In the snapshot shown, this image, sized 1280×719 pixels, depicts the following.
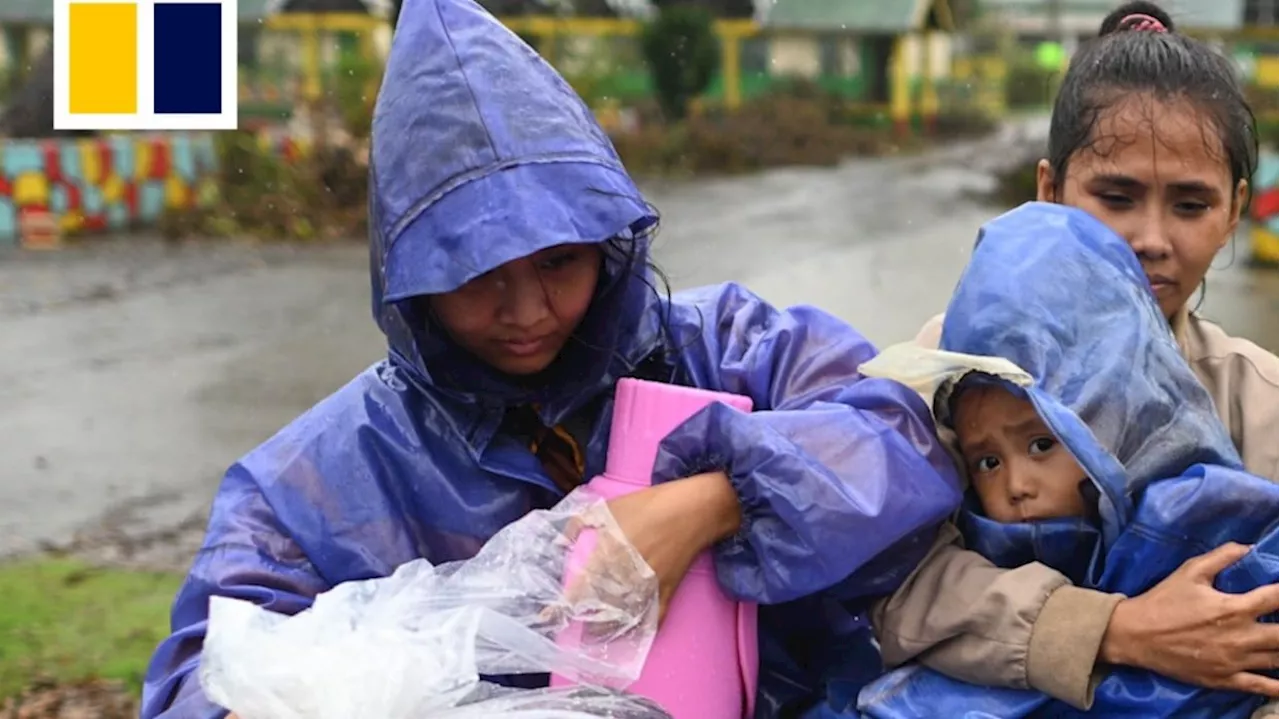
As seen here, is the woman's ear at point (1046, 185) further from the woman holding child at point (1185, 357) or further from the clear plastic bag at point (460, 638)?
the clear plastic bag at point (460, 638)

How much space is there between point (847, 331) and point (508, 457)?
481mm

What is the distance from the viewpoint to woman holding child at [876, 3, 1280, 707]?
1483mm

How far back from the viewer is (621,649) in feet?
5.21

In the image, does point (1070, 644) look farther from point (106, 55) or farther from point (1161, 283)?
point (106, 55)

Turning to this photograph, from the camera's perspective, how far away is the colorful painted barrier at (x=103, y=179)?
44.8ft

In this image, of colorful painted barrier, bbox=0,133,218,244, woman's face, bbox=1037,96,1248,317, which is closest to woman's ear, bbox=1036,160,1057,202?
woman's face, bbox=1037,96,1248,317

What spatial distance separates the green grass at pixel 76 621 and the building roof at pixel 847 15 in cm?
1999

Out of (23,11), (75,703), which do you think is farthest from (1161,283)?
(23,11)

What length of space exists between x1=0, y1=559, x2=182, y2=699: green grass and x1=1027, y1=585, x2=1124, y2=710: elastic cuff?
3.00 m

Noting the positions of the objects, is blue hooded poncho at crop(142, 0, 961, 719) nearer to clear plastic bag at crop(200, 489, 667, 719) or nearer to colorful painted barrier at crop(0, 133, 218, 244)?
clear plastic bag at crop(200, 489, 667, 719)

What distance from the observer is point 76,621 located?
432 centimetres

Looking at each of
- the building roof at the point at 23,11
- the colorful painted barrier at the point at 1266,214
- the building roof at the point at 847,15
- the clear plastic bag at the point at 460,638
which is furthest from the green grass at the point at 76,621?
the building roof at the point at 847,15

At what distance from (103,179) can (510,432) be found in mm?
13587

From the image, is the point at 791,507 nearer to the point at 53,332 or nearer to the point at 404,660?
the point at 404,660
